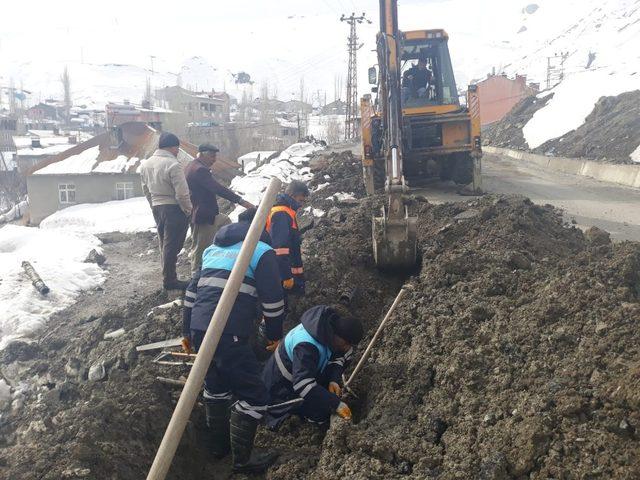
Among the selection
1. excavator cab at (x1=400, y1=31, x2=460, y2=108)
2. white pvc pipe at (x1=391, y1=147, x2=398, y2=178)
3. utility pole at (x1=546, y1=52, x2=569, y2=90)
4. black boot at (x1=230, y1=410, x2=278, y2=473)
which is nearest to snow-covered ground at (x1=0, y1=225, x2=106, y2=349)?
black boot at (x1=230, y1=410, x2=278, y2=473)

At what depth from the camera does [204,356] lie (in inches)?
120

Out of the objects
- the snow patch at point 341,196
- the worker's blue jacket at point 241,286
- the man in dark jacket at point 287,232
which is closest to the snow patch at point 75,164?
the snow patch at point 341,196

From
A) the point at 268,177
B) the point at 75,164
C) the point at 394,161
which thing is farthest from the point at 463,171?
the point at 75,164

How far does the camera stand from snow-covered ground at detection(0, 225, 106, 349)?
8719 millimetres

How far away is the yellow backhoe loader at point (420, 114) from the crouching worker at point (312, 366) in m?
4.91

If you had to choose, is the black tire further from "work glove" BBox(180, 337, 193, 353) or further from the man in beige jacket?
"work glove" BBox(180, 337, 193, 353)

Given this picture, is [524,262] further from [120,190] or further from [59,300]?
[120,190]

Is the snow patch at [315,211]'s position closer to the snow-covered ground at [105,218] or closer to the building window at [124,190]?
the snow-covered ground at [105,218]

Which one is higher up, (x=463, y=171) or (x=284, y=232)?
(x=463, y=171)

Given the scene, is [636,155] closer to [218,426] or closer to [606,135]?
[606,135]

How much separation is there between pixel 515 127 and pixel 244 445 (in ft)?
90.9

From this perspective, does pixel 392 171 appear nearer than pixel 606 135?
Yes

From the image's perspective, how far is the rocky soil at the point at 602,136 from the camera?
53.8 feet

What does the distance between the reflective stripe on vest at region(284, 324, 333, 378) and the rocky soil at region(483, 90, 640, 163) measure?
1354 cm
